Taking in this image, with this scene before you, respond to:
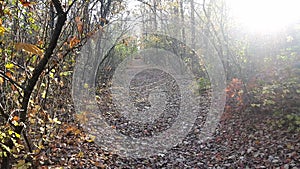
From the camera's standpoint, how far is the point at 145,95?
10609 mm

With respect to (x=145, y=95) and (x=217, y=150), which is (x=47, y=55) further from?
(x=145, y=95)

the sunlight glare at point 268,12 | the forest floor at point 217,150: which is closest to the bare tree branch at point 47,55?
the forest floor at point 217,150

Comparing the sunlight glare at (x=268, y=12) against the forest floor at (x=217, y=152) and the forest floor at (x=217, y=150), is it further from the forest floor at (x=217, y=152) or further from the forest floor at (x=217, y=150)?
the forest floor at (x=217, y=152)

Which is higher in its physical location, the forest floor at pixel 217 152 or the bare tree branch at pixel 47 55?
the bare tree branch at pixel 47 55

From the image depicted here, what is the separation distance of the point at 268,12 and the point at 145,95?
506 centimetres

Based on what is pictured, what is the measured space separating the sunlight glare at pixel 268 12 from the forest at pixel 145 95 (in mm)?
34

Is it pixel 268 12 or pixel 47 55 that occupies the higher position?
pixel 268 12

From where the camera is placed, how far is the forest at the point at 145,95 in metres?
3.18

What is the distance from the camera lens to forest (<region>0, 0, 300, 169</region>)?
125 inches

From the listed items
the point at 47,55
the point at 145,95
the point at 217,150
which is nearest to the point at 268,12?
the point at 145,95

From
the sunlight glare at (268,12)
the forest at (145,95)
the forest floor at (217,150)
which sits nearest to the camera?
the forest at (145,95)

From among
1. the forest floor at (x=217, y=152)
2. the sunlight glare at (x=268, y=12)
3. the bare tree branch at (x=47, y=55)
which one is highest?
the sunlight glare at (x=268, y=12)

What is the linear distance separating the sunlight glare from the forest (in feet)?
0.11

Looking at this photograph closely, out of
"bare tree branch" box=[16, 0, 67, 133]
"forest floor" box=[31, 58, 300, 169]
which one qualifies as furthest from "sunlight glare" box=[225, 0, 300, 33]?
"bare tree branch" box=[16, 0, 67, 133]
